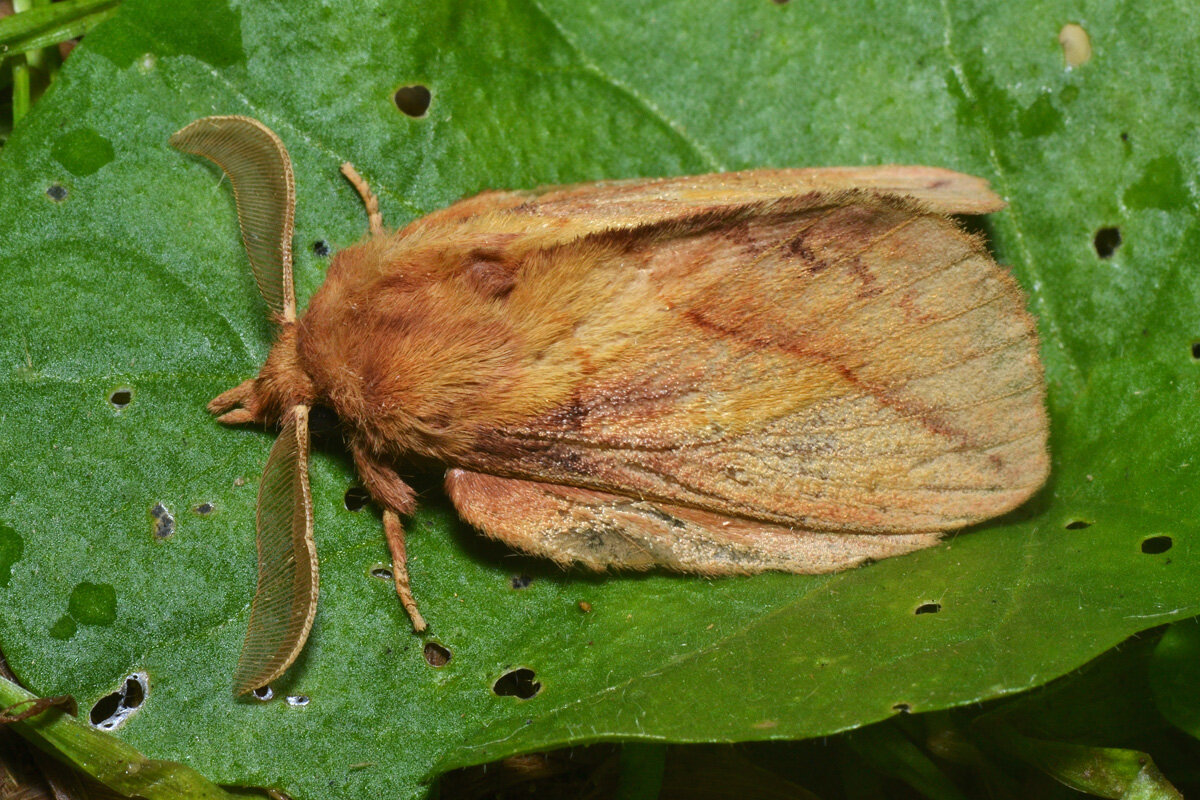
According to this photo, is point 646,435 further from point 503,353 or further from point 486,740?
point 486,740

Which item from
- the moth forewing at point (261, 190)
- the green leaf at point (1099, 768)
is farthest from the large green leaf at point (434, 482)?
the green leaf at point (1099, 768)

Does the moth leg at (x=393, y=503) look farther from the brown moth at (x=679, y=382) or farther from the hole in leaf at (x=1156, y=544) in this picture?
the hole in leaf at (x=1156, y=544)

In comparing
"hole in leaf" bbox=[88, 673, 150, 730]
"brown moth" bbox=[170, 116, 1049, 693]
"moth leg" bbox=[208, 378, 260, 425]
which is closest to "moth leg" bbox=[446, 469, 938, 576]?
"brown moth" bbox=[170, 116, 1049, 693]

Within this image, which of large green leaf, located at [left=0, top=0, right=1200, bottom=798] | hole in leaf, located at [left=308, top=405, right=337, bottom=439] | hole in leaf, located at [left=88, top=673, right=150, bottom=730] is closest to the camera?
large green leaf, located at [left=0, top=0, right=1200, bottom=798]

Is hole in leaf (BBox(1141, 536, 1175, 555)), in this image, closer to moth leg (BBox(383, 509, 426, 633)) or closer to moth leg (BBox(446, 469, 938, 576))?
moth leg (BBox(446, 469, 938, 576))

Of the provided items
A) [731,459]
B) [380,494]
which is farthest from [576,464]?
[380,494]

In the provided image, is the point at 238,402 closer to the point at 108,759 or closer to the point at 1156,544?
the point at 108,759
